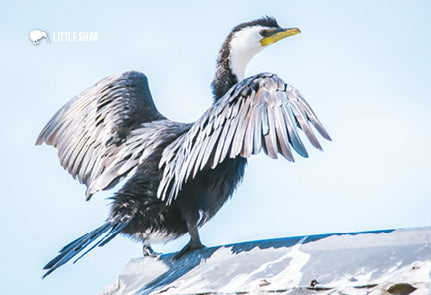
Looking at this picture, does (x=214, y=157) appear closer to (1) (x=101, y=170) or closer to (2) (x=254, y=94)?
(2) (x=254, y=94)

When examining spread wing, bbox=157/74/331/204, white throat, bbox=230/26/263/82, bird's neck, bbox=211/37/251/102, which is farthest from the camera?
white throat, bbox=230/26/263/82

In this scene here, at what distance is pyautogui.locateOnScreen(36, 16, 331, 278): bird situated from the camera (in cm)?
414

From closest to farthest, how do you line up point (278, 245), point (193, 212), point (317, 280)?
point (317, 280), point (278, 245), point (193, 212)

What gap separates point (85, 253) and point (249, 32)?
9.15 ft

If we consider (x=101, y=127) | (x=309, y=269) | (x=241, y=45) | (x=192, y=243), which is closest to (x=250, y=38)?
(x=241, y=45)

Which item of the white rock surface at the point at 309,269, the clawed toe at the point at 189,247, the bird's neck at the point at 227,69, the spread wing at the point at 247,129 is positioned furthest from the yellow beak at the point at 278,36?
the white rock surface at the point at 309,269

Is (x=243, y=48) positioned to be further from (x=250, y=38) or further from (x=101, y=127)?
(x=101, y=127)

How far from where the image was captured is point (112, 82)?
249 inches

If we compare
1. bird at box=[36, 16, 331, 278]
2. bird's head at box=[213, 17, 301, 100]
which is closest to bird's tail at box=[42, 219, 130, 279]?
bird at box=[36, 16, 331, 278]

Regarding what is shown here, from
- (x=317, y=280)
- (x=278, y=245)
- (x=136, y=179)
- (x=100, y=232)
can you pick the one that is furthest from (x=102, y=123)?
(x=317, y=280)

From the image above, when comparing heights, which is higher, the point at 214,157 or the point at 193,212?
the point at 214,157

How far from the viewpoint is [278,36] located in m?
6.59

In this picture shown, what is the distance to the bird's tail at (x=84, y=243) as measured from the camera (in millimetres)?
4160

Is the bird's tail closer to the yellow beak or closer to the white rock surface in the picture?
the white rock surface
